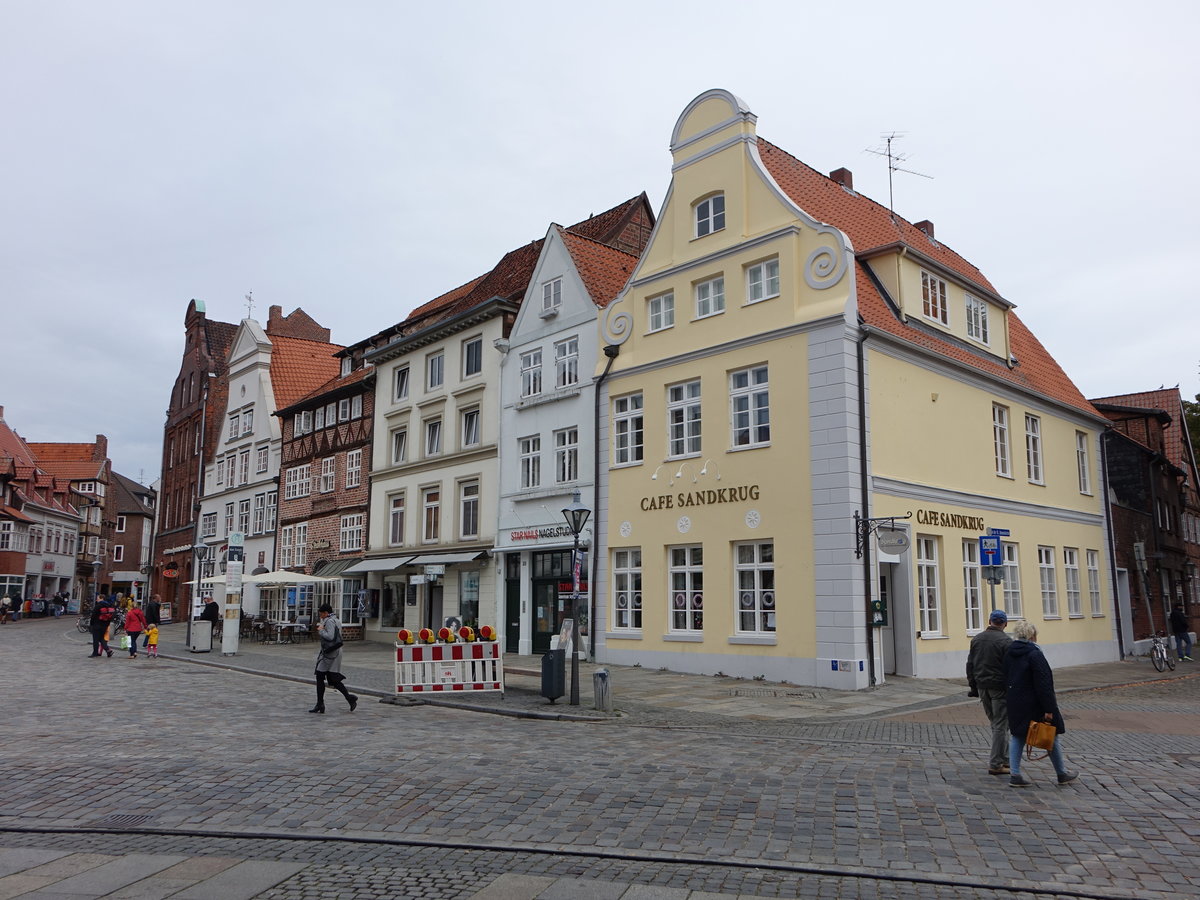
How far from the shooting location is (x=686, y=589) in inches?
855

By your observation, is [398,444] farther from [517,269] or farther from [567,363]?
[567,363]

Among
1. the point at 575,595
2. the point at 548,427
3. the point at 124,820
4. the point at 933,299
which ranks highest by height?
the point at 933,299

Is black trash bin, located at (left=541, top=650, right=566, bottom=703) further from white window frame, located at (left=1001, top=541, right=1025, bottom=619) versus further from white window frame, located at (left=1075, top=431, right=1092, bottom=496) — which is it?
white window frame, located at (left=1075, top=431, right=1092, bottom=496)

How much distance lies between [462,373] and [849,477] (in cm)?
1540

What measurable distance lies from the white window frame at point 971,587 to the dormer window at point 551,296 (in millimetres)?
12503

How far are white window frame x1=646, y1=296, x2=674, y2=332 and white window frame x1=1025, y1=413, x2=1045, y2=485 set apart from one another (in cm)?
1062

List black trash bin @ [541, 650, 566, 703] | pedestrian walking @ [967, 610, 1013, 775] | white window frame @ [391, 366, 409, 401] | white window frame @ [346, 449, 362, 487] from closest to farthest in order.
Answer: pedestrian walking @ [967, 610, 1013, 775] → black trash bin @ [541, 650, 566, 703] → white window frame @ [391, 366, 409, 401] → white window frame @ [346, 449, 362, 487]

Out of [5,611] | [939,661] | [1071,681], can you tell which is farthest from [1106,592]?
[5,611]

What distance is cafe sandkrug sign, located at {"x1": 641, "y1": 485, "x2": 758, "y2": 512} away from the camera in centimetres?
2055

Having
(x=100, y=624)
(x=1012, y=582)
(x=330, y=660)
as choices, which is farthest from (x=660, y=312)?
(x=100, y=624)

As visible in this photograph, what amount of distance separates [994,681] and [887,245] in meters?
14.1

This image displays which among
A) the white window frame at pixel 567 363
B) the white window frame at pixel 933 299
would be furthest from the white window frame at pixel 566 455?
the white window frame at pixel 933 299

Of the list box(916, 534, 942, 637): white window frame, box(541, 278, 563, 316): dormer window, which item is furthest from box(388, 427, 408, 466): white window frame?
box(916, 534, 942, 637): white window frame

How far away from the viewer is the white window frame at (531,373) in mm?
27391
